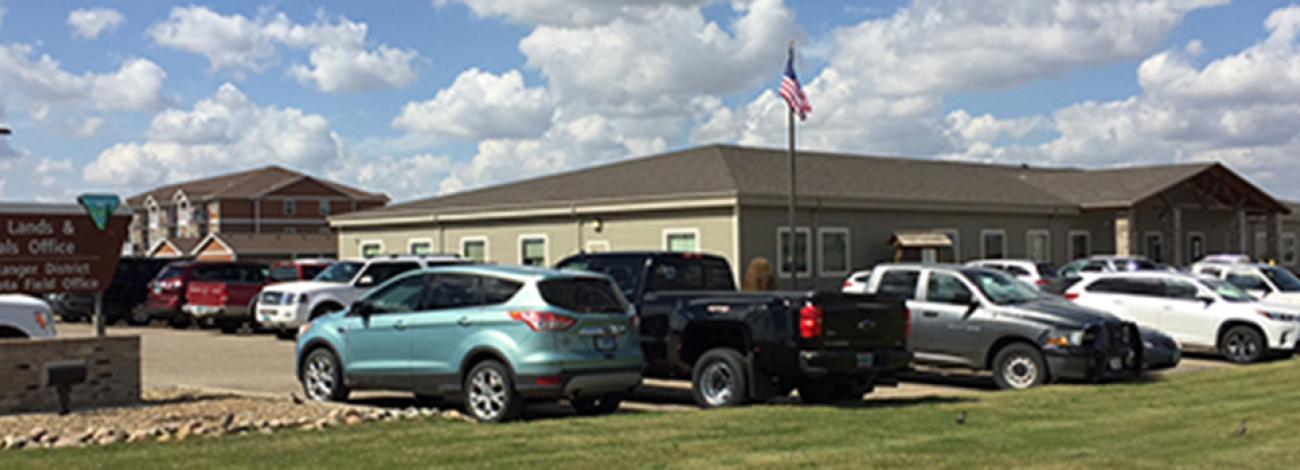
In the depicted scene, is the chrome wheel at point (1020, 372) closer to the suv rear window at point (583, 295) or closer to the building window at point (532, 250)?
the suv rear window at point (583, 295)

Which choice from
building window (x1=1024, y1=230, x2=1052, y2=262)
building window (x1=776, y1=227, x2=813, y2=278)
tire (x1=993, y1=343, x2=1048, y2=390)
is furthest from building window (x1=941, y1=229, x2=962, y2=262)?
tire (x1=993, y1=343, x2=1048, y2=390)

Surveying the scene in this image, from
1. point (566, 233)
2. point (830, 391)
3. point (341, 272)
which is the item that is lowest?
point (830, 391)

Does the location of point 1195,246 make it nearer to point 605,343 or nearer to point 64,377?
point 605,343

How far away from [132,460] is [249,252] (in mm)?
76071

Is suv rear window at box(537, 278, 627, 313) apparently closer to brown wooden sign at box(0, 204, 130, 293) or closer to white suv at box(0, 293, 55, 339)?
brown wooden sign at box(0, 204, 130, 293)

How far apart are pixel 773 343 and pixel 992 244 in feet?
98.9

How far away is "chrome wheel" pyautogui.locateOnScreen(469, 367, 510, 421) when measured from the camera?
12.6 m

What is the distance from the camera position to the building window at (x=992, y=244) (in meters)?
41.7

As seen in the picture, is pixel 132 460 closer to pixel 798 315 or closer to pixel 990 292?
pixel 798 315

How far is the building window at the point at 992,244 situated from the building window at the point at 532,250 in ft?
45.1

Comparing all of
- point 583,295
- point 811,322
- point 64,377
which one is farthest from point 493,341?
point 64,377

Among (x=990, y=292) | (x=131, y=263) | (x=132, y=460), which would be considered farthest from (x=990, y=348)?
(x=131, y=263)

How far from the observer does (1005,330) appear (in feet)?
55.6

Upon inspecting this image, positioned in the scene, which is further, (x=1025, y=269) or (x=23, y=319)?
(x=1025, y=269)
